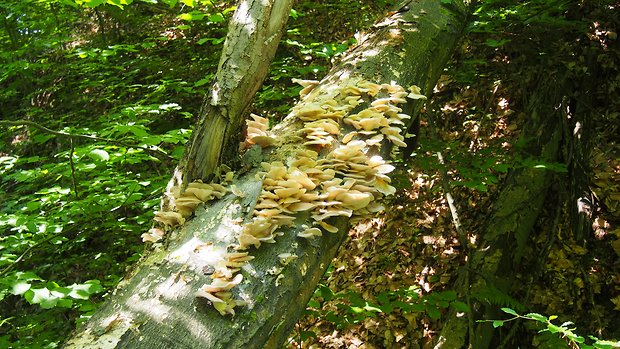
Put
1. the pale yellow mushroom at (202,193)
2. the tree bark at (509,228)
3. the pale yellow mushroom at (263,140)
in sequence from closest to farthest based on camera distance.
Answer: the pale yellow mushroom at (202,193) → the pale yellow mushroom at (263,140) → the tree bark at (509,228)

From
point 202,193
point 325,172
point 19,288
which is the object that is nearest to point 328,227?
point 325,172

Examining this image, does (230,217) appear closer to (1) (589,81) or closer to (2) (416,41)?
(2) (416,41)

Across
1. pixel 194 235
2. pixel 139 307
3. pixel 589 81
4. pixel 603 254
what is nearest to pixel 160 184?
pixel 194 235

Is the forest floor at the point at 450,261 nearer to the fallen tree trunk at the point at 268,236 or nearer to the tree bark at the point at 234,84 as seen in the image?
Result: the fallen tree trunk at the point at 268,236

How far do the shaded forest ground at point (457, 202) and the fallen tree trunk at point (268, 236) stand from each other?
3.80ft

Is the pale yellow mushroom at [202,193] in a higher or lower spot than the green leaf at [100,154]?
higher

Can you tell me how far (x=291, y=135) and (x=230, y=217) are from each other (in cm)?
76

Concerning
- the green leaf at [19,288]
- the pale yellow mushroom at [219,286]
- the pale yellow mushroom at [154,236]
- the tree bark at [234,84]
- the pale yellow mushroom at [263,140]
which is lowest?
the green leaf at [19,288]

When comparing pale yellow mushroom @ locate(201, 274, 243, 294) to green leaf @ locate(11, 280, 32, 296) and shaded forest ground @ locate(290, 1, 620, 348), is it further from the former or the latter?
shaded forest ground @ locate(290, 1, 620, 348)

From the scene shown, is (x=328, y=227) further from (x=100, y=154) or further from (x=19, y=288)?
(x=100, y=154)

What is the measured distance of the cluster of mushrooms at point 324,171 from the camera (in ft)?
6.57

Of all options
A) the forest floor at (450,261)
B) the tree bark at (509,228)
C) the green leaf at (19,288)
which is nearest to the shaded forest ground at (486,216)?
the forest floor at (450,261)

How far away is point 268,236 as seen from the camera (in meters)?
2.04

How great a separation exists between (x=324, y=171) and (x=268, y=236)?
48cm
